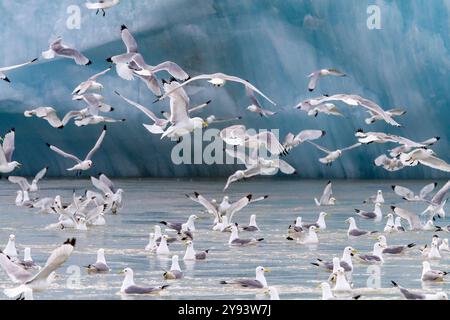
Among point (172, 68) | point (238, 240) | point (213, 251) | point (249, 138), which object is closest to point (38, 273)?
point (213, 251)

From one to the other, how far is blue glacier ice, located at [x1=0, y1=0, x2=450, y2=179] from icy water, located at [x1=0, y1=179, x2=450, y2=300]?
2.63 metres

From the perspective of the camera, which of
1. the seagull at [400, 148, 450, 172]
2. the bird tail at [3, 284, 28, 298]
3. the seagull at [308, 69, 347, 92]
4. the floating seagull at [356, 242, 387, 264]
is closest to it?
the bird tail at [3, 284, 28, 298]

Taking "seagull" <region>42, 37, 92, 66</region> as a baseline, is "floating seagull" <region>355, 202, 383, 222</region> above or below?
below

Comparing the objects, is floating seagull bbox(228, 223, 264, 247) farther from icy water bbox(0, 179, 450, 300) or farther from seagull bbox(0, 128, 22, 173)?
seagull bbox(0, 128, 22, 173)

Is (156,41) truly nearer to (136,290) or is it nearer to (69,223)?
(69,223)

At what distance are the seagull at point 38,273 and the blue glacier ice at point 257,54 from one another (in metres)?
11.8

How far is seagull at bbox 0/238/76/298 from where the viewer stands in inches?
288

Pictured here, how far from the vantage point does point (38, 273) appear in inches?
303

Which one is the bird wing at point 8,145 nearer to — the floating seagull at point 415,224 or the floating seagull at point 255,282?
the floating seagull at point 415,224

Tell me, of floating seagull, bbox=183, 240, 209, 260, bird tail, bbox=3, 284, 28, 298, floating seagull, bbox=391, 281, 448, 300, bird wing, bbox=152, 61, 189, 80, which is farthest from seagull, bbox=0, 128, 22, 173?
floating seagull, bbox=391, 281, 448, 300

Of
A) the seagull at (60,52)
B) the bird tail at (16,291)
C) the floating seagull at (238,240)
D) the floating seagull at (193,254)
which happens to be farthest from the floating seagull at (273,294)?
the seagull at (60,52)

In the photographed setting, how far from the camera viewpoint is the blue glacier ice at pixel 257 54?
65.4 ft

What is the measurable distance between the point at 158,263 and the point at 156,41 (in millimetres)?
11484
